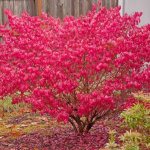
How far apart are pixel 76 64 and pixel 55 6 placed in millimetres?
6989

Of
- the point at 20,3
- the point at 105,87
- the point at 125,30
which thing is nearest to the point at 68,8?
the point at 20,3

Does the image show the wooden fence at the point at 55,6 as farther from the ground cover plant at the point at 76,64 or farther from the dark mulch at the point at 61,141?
the ground cover plant at the point at 76,64

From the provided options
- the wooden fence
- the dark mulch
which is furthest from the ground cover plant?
the wooden fence

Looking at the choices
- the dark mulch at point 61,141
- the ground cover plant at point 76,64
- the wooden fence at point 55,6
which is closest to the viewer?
the ground cover plant at point 76,64

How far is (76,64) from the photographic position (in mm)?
7602

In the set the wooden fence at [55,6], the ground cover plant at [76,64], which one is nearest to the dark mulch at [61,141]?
the ground cover plant at [76,64]

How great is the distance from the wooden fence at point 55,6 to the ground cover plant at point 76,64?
581 centimetres

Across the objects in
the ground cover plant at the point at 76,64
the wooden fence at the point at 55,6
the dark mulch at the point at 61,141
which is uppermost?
the wooden fence at the point at 55,6

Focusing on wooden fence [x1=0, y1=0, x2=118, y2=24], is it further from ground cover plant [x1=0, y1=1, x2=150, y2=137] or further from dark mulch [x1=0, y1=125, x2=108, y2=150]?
ground cover plant [x1=0, y1=1, x2=150, y2=137]

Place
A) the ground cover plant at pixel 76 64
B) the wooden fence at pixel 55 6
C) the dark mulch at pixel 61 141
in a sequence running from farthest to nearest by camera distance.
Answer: the wooden fence at pixel 55 6 < the dark mulch at pixel 61 141 < the ground cover plant at pixel 76 64

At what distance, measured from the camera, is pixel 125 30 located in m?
8.33

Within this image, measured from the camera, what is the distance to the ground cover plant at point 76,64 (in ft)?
24.3

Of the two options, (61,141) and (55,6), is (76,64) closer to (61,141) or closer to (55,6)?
(61,141)

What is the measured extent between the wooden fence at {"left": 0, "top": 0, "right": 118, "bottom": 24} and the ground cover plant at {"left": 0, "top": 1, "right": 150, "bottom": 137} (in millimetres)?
5810
